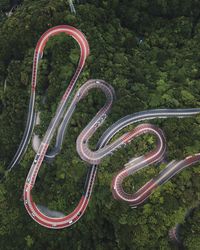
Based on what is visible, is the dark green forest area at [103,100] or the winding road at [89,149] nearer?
the dark green forest area at [103,100]

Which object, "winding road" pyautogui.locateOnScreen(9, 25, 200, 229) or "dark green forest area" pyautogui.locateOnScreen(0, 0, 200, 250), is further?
"winding road" pyautogui.locateOnScreen(9, 25, 200, 229)

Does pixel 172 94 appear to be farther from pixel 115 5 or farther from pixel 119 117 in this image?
pixel 115 5

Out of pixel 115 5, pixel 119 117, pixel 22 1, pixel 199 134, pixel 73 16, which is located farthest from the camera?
pixel 22 1

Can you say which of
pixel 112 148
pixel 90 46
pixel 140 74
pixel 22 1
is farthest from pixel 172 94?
pixel 22 1

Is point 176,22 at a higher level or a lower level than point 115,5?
lower

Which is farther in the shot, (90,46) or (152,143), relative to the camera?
(90,46)

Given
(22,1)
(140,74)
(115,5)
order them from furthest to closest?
(22,1) < (115,5) < (140,74)
